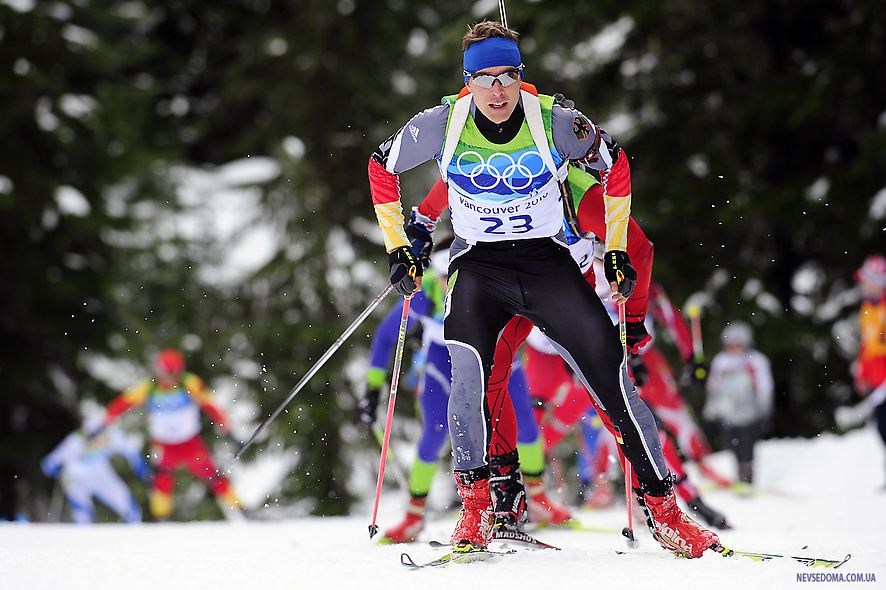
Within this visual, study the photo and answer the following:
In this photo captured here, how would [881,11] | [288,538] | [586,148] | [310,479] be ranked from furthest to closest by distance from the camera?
→ [310,479] → [881,11] → [288,538] → [586,148]

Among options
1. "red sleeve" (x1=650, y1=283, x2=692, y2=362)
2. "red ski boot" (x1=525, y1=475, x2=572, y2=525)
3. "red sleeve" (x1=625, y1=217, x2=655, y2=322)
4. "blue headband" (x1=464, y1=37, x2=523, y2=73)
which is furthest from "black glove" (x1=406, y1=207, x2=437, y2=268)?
"red sleeve" (x1=650, y1=283, x2=692, y2=362)

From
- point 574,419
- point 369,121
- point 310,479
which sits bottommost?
point 310,479

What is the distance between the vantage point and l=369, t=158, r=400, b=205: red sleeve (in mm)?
4699

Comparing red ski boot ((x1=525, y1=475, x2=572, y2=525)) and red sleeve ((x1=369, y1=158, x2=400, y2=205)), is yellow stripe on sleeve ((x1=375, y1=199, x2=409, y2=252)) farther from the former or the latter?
red ski boot ((x1=525, y1=475, x2=572, y2=525))

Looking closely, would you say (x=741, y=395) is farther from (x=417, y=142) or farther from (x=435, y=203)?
(x=417, y=142)

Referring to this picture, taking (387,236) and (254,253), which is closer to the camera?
(387,236)

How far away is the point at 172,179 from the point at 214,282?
4.33m

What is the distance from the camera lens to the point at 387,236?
15.4 feet

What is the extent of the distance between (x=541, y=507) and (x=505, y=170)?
2.95m

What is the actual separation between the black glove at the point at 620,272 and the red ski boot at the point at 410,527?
88.6 inches

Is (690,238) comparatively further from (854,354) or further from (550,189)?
(550,189)

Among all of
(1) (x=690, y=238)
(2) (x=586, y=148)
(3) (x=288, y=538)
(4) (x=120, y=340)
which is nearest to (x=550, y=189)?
(2) (x=586, y=148)

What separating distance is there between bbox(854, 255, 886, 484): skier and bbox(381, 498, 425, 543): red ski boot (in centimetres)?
508

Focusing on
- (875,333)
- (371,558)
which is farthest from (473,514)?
(875,333)
